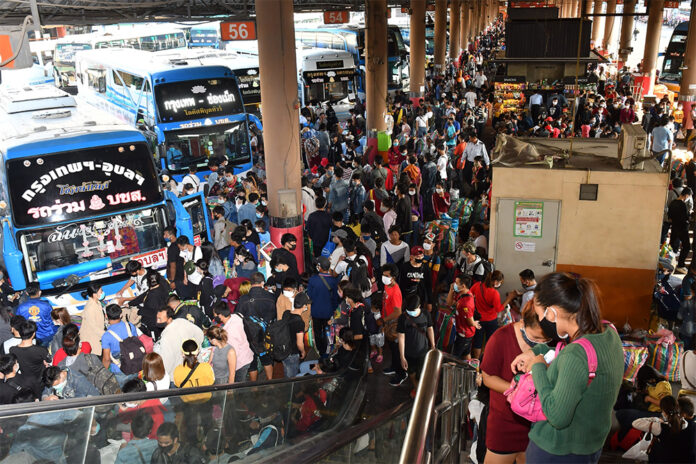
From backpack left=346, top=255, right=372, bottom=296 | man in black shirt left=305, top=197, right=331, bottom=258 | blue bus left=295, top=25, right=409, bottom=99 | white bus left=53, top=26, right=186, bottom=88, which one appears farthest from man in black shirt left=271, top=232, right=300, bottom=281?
white bus left=53, top=26, right=186, bottom=88

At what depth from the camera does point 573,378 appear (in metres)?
3.43

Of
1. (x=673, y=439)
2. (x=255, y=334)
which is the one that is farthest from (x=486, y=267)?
(x=673, y=439)

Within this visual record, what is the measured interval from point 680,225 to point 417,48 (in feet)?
65.0

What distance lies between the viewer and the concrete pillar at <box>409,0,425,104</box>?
29.3m

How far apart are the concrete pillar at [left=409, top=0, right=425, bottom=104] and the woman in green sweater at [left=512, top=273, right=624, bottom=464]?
1042 inches

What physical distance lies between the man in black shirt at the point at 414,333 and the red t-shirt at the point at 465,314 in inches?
16.8

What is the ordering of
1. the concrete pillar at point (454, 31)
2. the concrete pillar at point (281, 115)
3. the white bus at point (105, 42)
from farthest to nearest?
the concrete pillar at point (454, 31), the white bus at point (105, 42), the concrete pillar at point (281, 115)

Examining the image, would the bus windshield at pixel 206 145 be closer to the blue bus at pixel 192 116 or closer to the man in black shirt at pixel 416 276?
the blue bus at pixel 192 116

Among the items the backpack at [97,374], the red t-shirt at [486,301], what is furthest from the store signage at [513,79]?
the backpack at [97,374]

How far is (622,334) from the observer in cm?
914

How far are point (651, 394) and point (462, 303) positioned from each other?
239cm

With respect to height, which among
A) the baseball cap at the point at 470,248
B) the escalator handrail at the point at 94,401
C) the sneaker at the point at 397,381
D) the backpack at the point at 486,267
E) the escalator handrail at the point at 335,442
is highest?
the escalator handrail at the point at 94,401

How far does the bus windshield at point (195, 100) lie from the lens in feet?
53.9

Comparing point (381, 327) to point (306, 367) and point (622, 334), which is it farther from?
point (622, 334)
